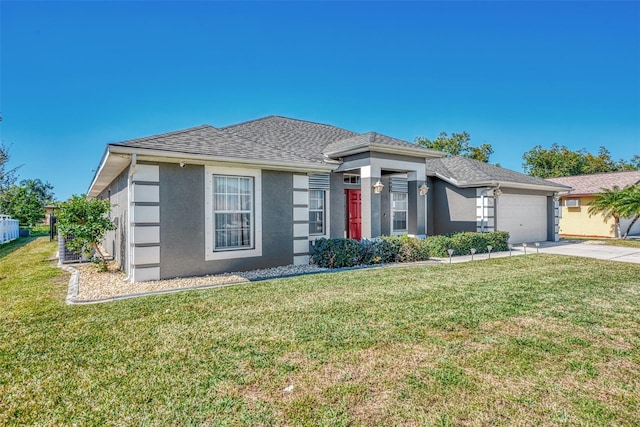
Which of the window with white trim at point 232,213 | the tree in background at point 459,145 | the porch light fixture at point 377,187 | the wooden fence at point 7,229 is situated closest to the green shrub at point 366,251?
the porch light fixture at point 377,187

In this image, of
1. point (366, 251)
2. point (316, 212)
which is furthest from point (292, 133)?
point (366, 251)

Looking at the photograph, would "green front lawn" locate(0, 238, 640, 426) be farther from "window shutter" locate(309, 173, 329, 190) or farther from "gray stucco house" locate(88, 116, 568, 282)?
"window shutter" locate(309, 173, 329, 190)

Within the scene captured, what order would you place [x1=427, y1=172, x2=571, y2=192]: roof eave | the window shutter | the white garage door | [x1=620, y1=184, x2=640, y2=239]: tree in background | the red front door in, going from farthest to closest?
[x1=620, y1=184, x2=640, y2=239]: tree in background < the white garage door < [x1=427, y1=172, x2=571, y2=192]: roof eave < the red front door < the window shutter

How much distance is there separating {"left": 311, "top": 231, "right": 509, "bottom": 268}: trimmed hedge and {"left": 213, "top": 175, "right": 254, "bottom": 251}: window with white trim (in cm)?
220

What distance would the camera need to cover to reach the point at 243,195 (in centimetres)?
880

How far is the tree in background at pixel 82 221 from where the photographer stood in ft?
28.4

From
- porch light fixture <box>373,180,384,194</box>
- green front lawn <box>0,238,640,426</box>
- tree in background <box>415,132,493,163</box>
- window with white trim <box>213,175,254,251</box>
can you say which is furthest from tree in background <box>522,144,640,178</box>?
window with white trim <box>213,175,254,251</box>

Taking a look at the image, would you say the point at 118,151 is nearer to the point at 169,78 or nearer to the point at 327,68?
the point at 169,78

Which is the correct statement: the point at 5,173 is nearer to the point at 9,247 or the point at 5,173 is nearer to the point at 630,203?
the point at 9,247

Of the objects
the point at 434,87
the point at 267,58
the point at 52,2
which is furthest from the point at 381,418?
the point at 434,87

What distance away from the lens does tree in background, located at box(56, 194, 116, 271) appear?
8.65 meters

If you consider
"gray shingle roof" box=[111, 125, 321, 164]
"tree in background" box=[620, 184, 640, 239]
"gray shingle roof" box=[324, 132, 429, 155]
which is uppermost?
"gray shingle roof" box=[324, 132, 429, 155]

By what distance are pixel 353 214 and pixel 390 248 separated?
10.7ft

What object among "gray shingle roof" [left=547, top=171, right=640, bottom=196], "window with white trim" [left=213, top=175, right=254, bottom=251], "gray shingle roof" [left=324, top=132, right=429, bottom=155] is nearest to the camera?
"window with white trim" [left=213, top=175, right=254, bottom=251]
